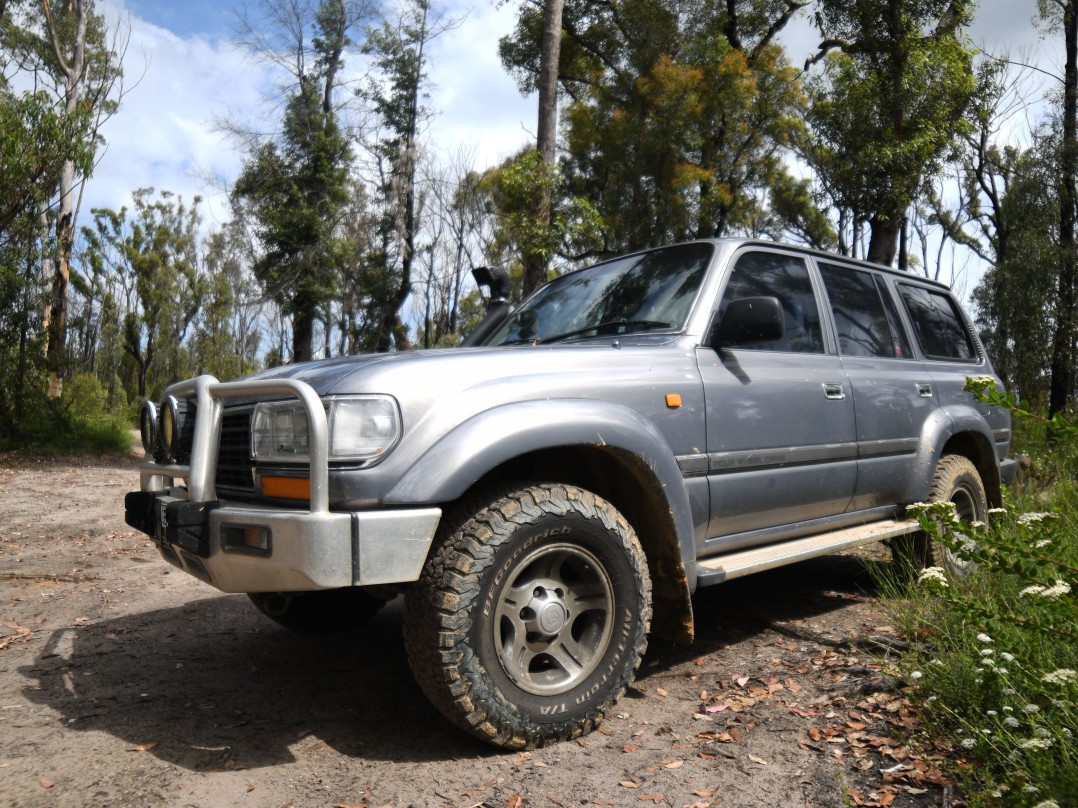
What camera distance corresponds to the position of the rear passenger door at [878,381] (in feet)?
13.0

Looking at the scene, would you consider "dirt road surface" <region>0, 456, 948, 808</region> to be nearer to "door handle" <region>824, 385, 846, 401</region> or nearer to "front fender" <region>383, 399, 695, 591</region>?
"front fender" <region>383, 399, 695, 591</region>

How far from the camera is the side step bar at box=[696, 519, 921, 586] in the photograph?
3072 mm

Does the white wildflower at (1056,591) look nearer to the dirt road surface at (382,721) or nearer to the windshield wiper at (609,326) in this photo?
the dirt road surface at (382,721)

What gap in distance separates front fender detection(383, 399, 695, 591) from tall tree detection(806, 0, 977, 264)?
1420cm

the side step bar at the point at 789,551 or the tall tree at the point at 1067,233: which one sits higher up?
the tall tree at the point at 1067,233

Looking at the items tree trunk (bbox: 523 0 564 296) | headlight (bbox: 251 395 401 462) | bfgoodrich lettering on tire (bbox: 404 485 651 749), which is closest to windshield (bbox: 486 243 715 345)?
bfgoodrich lettering on tire (bbox: 404 485 651 749)

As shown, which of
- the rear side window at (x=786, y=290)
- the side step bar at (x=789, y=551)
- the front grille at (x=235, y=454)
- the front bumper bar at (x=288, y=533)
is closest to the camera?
the front bumper bar at (x=288, y=533)

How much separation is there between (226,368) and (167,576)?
1482 inches

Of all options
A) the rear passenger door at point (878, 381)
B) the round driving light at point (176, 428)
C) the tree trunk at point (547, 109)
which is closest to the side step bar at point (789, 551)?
the rear passenger door at point (878, 381)

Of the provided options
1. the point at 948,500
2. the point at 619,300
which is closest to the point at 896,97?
the point at 948,500

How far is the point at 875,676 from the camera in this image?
10.3ft

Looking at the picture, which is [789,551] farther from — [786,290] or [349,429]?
[349,429]

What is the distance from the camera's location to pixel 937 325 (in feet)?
16.1

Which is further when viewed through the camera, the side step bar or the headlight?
the side step bar
